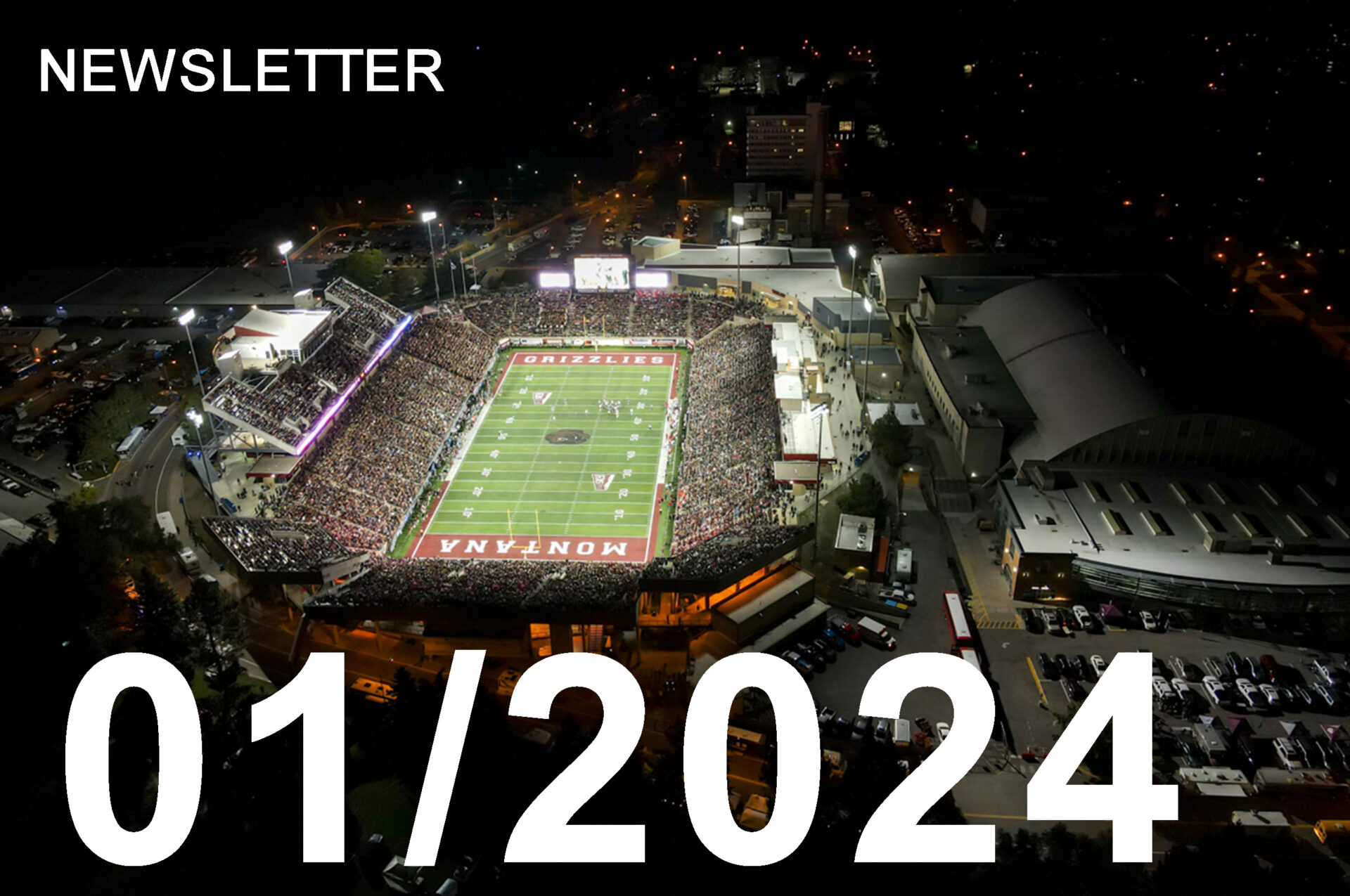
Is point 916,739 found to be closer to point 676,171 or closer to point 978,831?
point 978,831

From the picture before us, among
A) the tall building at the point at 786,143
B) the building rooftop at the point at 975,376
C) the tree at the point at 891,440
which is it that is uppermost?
the tall building at the point at 786,143

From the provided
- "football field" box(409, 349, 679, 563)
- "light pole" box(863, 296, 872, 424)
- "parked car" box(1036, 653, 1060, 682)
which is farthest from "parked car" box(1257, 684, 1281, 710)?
"football field" box(409, 349, 679, 563)

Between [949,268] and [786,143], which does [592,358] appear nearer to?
[949,268]

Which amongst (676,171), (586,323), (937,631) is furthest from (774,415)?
(676,171)

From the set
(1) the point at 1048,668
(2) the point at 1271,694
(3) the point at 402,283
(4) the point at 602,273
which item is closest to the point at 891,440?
(1) the point at 1048,668

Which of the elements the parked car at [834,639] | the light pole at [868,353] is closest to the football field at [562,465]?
the parked car at [834,639]

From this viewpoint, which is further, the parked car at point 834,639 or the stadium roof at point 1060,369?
the stadium roof at point 1060,369

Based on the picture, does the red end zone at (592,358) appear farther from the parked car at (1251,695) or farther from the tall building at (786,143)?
the tall building at (786,143)
